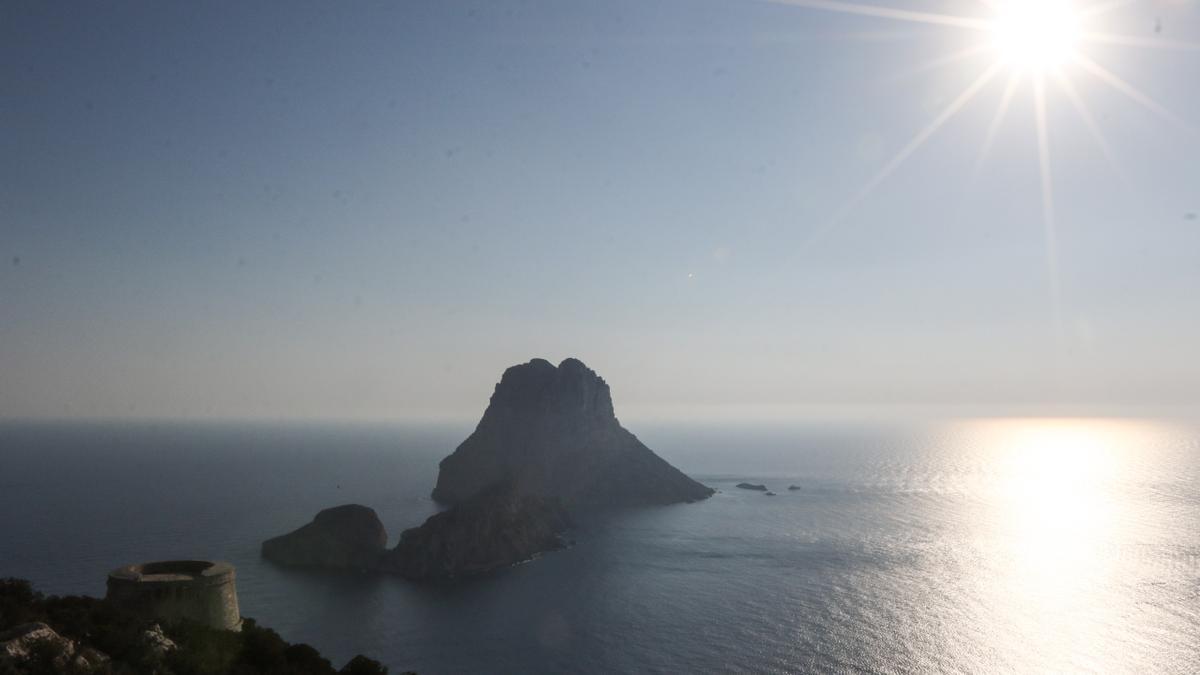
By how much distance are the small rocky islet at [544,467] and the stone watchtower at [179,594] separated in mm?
66524

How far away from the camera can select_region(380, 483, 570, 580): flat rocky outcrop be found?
9067 cm

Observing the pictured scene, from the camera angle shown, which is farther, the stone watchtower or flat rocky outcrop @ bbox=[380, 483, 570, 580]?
flat rocky outcrop @ bbox=[380, 483, 570, 580]

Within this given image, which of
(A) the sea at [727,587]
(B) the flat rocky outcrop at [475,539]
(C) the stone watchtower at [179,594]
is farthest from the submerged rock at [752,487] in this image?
(C) the stone watchtower at [179,594]

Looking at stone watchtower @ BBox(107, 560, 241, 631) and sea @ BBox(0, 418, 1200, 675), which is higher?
stone watchtower @ BBox(107, 560, 241, 631)

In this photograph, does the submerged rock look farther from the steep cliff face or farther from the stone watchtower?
the stone watchtower

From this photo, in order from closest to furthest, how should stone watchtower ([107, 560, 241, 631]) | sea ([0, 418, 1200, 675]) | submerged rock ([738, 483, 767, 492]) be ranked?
stone watchtower ([107, 560, 241, 631]) < sea ([0, 418, 1200, 675]) < submerged rock ([738, 483, 767, 492])

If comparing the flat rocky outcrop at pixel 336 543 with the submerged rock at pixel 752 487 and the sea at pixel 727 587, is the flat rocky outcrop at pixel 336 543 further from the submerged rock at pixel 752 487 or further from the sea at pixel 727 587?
the submerged rock at pixel 752 487

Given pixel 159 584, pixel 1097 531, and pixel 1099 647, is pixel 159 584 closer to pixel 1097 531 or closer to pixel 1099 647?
pixel 1099 647

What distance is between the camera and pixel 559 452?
163250 mm

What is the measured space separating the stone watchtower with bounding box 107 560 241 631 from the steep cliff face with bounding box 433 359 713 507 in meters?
120

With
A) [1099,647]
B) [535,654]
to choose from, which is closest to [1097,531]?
[1099,647]

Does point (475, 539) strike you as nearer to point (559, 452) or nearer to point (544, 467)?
point (544, 467)

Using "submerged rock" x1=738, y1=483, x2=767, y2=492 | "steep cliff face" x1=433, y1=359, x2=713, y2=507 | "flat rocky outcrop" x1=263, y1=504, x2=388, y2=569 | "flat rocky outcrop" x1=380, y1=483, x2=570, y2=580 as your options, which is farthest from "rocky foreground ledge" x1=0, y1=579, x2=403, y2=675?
"submerged rock" x1=738, y1=483, x2=767, y2=492

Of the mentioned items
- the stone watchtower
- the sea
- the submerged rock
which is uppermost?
the stone watchtower
